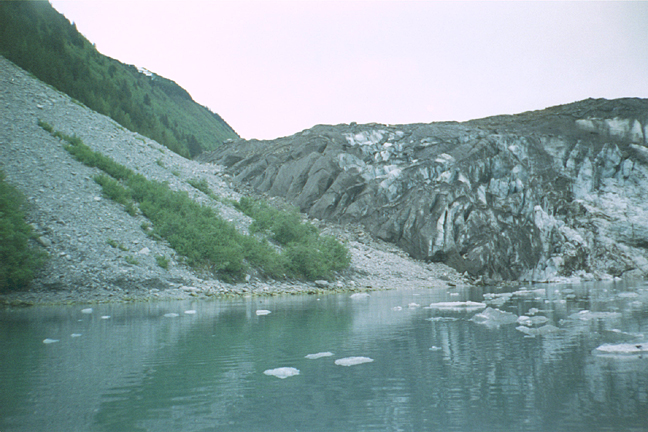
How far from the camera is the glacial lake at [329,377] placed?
15.2 feet

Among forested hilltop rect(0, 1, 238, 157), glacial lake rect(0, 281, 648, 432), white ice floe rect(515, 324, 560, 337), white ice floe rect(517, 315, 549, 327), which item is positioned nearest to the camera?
glacial lake rect(0, 281, 648, 432)

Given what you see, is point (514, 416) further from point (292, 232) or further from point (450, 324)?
A: point (292, 232)

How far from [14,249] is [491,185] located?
4859 cm

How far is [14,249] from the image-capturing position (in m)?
18.2

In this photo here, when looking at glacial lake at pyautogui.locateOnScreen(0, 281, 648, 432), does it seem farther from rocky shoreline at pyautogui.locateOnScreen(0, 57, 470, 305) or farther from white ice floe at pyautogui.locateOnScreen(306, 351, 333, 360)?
rocky shoreline at pyautogui.locateOnScreen(0, 57, 470, 305)

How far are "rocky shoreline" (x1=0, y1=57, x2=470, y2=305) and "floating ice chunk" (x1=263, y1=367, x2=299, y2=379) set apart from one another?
1515cm

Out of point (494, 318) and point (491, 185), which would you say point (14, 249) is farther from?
point (491, 185)

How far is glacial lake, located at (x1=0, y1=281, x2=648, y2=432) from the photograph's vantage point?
462cm

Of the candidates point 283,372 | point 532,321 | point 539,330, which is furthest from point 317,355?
point 532,321

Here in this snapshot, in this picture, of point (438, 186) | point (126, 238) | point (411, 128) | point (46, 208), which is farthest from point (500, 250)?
point (46, 208)

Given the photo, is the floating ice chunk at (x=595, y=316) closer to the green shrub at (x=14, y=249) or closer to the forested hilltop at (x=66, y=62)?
the green shrub at (x=14, y=249)

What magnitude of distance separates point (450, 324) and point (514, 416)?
716 centimetres

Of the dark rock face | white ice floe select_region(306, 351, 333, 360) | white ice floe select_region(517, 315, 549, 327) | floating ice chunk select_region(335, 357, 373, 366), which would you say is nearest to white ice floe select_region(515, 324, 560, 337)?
white ice floe select_region(517, 315, 549, 327)

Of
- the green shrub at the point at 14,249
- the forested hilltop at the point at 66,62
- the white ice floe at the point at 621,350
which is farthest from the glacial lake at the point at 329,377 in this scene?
the forested hilltop at the point at 66,62
